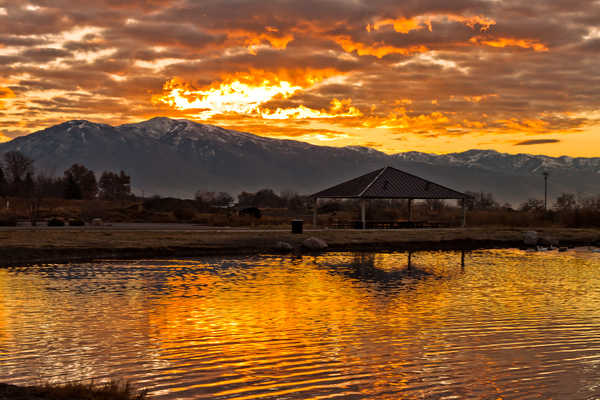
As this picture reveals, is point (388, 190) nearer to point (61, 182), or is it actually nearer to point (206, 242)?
point (206, 242)

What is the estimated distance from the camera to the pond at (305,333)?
9.30m

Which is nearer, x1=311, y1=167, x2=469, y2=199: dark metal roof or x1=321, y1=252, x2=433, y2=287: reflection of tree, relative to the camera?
x1=321, y1=252, x2=433, y2=287: reflection of tree

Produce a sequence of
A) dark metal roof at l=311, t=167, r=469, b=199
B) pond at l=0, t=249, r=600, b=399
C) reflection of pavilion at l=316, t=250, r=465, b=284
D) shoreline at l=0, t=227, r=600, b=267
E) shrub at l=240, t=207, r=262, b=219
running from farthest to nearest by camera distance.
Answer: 1. shrub at l=240, t=207, r=262, b=219
2. dark metal roof at l=311, t=167, r=469, b=199
3. shoreline at l=0, t=227, r=600, b=267
4. reflection of pavilion at l=316, t=250, r=465, b=284
5. pond at l=0, t=249, r=600, b=399

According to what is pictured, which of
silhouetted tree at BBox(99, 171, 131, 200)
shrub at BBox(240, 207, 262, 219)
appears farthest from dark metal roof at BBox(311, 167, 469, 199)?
silhouetted tree at BBox(99, 171, 131, 200)

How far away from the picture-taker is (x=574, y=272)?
25812 millimetres

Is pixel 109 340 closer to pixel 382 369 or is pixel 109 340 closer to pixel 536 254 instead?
pixel 382 369

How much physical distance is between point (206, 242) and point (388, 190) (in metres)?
18.0

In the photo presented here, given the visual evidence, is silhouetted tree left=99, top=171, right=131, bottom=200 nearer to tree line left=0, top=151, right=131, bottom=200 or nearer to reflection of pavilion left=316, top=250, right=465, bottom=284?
tree line left=0, top=151, right=131, bottom=200

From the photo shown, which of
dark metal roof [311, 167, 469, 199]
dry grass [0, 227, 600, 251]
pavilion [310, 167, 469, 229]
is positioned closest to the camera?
dry grass [0, 227, 600, 251]

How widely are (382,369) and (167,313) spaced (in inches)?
269

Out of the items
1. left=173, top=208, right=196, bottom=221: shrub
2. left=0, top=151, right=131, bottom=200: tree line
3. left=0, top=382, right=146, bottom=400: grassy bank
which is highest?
left=0, top=151, right=131, bottom=200: tree line

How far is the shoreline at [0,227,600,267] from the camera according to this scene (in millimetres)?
28734

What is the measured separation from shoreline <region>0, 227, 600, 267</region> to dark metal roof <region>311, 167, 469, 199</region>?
3843mm

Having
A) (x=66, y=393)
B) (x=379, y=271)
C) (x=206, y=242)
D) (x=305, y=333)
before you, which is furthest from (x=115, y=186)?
(x=66, y=393)
